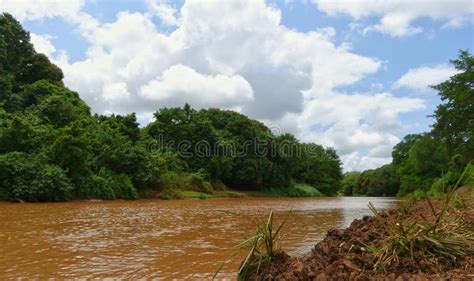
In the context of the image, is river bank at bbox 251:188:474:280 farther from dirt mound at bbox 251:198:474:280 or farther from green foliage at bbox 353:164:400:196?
green foliage at bbox 353:164:400:196

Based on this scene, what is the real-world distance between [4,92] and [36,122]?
8748mm

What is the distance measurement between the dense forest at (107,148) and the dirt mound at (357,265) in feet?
65.4

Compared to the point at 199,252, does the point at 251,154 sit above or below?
above

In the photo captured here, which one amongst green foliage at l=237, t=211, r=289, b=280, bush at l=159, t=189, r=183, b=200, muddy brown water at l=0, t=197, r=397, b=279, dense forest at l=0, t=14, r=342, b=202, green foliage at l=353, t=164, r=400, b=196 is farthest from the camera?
green foliage at l=353, t=164, r=400, b=196

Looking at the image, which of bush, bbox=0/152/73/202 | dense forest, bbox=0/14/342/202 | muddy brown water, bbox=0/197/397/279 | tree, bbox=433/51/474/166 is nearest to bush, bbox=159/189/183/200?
dense forest, bbox=0/14/342/202

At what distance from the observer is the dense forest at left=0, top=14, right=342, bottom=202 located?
23.0m

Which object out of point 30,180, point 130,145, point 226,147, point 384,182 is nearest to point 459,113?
point 226,147

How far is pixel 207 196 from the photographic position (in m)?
34.8

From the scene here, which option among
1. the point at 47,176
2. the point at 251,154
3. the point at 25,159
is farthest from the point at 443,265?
the point at 251,154

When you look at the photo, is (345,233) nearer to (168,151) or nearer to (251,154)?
(168,151)

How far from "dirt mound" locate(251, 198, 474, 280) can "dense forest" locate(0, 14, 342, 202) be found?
1993cm

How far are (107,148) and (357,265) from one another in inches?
1048

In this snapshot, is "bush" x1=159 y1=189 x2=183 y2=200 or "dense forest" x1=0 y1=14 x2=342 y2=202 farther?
"bush" x1=159 y1=189 x2=183 y2=200

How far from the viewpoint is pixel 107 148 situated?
28672 millimetres
